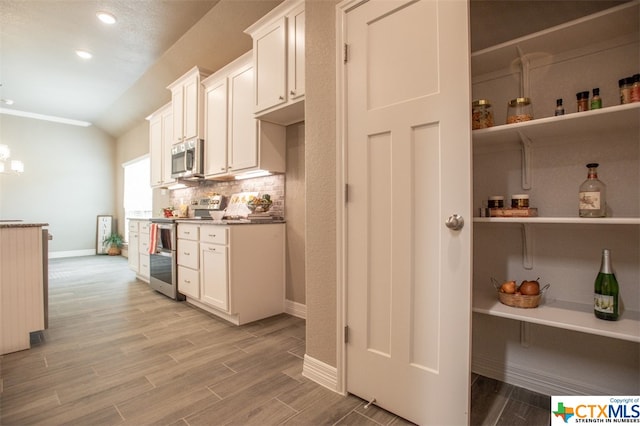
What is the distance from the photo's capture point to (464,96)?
4.36 ft

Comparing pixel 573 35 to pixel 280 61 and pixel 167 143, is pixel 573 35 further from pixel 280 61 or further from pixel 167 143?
pixel 167 143

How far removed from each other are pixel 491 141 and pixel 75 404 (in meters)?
2.72

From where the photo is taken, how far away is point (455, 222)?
1.34 m

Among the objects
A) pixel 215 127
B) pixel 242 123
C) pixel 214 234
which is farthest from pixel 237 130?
pixel 214 234

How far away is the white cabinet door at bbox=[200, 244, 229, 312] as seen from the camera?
111 inches

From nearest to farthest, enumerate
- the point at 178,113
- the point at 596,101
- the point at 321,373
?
the point at 596,101
the point at 321,373
the point at 178,113

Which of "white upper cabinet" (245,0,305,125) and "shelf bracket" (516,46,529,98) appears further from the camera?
"white upper cabinet" (245,0,305,125)

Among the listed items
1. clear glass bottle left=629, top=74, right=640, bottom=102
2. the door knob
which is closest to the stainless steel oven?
the door knob

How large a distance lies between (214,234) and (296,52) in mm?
1832

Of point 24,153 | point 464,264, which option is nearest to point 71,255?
point 24,153

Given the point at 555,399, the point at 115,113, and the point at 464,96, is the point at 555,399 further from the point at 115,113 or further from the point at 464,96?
the point at 115,113

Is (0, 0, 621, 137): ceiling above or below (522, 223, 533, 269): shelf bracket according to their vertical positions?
above

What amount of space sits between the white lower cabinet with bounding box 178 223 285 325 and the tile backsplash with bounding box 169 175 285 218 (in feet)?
1.06

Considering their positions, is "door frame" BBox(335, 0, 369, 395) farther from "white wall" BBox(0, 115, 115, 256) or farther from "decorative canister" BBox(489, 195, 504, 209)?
"white wall" BBox(0, 115, 115, 256)
